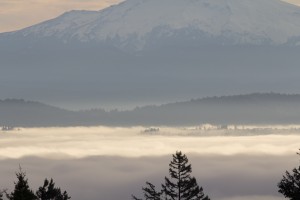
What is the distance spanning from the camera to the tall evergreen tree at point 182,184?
50.9m

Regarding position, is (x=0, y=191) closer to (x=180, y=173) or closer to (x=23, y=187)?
(x=23, y=187)

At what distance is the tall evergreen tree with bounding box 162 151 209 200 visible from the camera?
5094 centimetres

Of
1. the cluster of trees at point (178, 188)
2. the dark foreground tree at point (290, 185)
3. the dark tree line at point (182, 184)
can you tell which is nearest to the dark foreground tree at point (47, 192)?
the cluster of trees at point (178, 188)

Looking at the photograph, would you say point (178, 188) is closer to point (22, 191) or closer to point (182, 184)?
point (182, 184)

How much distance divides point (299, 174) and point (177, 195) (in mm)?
8447

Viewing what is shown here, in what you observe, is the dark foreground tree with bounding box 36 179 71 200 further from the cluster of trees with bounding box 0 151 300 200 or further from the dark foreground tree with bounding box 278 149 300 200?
the dark foreground tree with bounding box 278 149 300 200

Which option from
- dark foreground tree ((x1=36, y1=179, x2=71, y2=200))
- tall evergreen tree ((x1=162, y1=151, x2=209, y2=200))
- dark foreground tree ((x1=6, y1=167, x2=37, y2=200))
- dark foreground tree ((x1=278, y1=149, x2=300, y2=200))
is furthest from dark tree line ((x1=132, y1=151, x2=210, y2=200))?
dark foreground tree ((x1=6, y1=167, x2=37, y2=200))

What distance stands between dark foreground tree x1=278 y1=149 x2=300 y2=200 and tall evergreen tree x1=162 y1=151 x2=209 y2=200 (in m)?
6.76

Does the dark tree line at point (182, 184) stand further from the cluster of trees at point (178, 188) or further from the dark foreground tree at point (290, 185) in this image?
the dark foreground tree at point (290, 185)

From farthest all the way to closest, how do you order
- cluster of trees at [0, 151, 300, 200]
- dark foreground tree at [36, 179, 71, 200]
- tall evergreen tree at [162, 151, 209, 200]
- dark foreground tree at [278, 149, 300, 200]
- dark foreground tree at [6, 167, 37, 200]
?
1. dark foreground tree at [36, 179, 71, 200]
2. tall evergreen tree at [162, 151, 209, 200]
3. dark foreground tree at [278, 149, 300, 200]
4. cluster of trees at [0, 151, 300, 200]
5. dark foreground tree at [6, 167, 37, 200]

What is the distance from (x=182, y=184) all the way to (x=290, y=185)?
308 inches

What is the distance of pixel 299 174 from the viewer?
44625 millimetres

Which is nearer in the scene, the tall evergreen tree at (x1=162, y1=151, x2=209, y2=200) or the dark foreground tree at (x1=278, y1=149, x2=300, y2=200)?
the dark foreground tree at (x1=278, y1=149, x2=300, y2=200)

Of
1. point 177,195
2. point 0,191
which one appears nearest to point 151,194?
point 177,195
